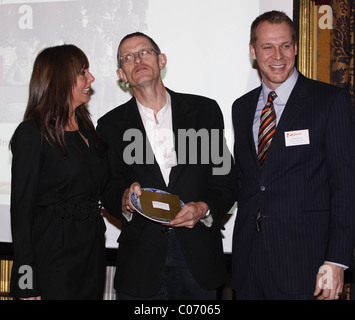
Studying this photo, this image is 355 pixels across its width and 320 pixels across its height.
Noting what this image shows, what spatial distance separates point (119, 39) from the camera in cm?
358

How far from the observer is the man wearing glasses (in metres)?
2.41

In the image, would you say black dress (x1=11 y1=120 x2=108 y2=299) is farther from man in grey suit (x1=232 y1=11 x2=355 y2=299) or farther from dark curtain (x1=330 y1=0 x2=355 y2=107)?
dark curtain (x1=330 y1=0 x2=355 y2=107)

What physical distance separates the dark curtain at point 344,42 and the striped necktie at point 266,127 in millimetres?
1301

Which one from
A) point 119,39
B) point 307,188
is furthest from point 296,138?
point 119,39

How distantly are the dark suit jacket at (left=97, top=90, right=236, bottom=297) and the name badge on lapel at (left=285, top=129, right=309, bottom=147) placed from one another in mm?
440

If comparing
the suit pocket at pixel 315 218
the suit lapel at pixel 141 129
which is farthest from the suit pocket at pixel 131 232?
the suit pocket at pixel 315 218

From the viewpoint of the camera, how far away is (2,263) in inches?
166

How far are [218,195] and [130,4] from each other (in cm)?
188

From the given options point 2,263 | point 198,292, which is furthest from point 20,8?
point 198,292

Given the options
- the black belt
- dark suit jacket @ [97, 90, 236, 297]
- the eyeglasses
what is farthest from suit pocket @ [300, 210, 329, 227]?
A: the eyeglasses

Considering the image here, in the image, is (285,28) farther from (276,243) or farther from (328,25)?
(328,25)

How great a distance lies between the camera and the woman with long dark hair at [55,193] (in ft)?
7.23

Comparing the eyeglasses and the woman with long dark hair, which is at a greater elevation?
the eyeglasses

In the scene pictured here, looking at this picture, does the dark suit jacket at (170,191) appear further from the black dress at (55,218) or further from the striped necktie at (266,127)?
the striped necktie at (266,127)
